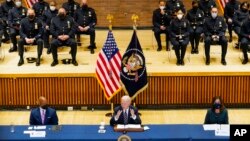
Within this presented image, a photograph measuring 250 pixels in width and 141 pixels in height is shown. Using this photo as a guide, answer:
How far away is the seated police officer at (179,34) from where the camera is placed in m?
17.5

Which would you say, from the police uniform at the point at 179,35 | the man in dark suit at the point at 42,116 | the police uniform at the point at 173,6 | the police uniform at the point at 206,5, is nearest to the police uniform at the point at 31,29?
the police uniform at the point at 179,35

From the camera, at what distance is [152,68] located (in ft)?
56.0

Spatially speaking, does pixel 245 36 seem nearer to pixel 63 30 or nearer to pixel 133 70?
pixel 133 70

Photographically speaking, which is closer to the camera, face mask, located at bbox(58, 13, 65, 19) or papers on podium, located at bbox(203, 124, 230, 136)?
papers on podium, located at bbox(203, 124, 230, 136)

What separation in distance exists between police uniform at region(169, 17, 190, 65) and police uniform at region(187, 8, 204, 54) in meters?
0.87

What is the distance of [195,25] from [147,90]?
3.68m

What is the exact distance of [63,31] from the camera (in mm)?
17828

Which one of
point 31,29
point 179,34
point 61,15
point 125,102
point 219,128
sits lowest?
point 219,128

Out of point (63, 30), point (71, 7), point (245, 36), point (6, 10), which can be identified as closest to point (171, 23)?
point (245, 36)

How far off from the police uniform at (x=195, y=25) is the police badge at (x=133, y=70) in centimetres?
337

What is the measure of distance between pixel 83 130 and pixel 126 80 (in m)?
4.24

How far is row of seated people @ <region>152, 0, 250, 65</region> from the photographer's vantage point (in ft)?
57.6

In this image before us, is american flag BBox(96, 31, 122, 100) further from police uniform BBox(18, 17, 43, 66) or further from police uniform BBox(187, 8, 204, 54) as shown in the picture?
police uniform BBox(187, 8, 204, 54)

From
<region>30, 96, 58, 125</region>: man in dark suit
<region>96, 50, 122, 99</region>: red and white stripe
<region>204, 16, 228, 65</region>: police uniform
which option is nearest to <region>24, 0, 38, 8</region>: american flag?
<region>96, 50, 122, 99</region>: red and white stripe
